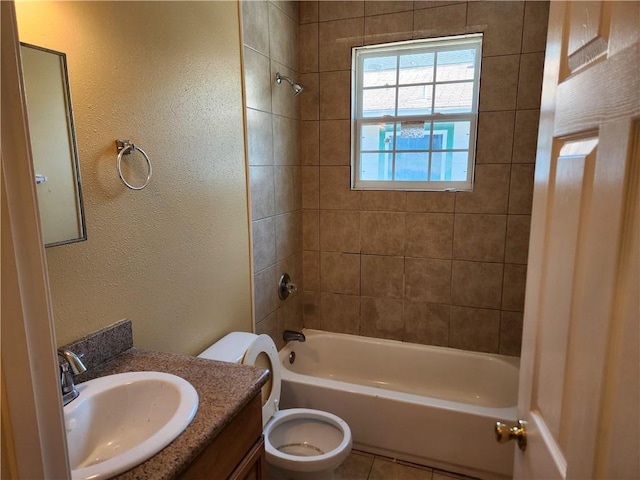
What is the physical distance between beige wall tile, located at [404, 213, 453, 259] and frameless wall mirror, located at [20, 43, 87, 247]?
1.96 m

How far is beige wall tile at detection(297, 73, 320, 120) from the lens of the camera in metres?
2.69

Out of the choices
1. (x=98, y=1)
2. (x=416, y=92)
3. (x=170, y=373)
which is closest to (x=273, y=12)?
(x=416, y=92)

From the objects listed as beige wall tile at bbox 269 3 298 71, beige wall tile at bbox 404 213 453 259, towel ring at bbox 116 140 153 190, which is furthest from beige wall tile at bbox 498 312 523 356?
towel ring at bbox 116 140 153 190

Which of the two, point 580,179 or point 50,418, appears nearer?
point 50,418

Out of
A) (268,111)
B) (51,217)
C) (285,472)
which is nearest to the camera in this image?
(51,217)

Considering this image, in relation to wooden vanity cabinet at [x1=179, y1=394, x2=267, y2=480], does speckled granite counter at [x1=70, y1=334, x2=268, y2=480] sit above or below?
above

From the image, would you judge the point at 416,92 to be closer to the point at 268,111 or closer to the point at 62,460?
the point at 268,111

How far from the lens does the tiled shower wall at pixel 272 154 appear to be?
84.0 inches

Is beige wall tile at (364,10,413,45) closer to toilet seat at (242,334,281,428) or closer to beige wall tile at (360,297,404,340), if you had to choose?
beige wall tile at (360,297,404,340)

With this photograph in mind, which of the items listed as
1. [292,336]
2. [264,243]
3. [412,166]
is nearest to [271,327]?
[292,336]

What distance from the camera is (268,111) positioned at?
7.54ft

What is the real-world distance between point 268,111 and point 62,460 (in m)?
2.07

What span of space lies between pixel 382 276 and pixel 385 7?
1699mm

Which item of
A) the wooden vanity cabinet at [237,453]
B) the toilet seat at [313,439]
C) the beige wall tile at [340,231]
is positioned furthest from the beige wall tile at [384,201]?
the wooden vanity cabinet at [237,453]
